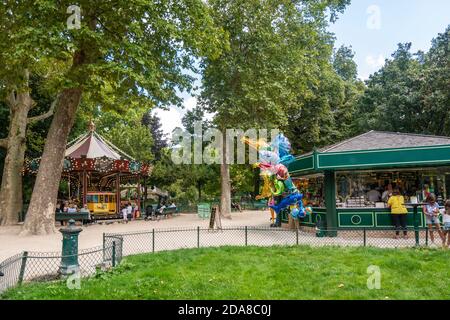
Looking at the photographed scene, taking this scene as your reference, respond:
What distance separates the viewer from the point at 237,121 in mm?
27812

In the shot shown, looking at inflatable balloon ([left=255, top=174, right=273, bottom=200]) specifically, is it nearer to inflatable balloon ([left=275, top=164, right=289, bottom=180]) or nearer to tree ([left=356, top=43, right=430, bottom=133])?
inflatable balloon ([left=275, top=164, right=289, bottom=180])

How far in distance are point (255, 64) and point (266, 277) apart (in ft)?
65.3

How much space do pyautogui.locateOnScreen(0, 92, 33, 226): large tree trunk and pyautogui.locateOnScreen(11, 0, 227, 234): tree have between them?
6564 millimetres

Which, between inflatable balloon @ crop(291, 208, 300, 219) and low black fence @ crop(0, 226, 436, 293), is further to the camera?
inflatable balloon @ crop(291, 208, 300, 219)

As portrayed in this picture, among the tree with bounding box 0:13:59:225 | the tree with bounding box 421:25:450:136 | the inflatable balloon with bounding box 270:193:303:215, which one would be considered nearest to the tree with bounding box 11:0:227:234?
the tree with bounding box 0:13:59:225

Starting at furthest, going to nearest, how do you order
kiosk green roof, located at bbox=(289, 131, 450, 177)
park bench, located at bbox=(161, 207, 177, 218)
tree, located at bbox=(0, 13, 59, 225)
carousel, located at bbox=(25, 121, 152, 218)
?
park bench, located at bbox=(161, 207, 177, 218)
carousel, located at bbox=(25, 121, 152, 218)
tree, located at bbox=(0, 13, 59, 225)
kiosk green roof, located at bbox=(289, 131, 450, 177)

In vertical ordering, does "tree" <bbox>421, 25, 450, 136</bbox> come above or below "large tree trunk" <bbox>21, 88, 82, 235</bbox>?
above

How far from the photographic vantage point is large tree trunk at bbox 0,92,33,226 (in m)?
23.8

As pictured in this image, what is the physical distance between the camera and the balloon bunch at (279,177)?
709 inches

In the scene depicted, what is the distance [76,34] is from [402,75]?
30020mm

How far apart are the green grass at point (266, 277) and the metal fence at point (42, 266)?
0.33 m

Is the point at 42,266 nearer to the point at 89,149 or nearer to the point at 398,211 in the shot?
the point at 398,211

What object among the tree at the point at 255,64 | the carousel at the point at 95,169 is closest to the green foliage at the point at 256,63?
the tree at the point at 255,64
